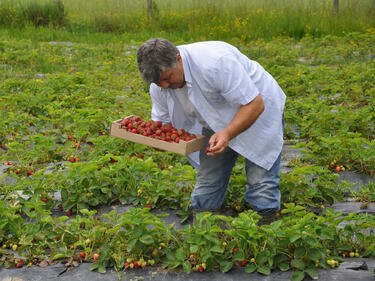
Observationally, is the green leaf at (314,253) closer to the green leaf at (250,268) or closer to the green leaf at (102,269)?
the green leaf at (250,268)

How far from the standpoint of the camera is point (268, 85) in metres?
3.44

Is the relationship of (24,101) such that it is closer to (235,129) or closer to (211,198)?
(211,198)

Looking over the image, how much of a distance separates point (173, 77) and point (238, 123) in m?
0.49

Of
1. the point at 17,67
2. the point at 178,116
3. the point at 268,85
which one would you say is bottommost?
the point at 17,67

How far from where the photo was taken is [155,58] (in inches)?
119

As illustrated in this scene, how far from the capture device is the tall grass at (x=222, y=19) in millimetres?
11664

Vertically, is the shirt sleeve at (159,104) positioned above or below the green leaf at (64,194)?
above

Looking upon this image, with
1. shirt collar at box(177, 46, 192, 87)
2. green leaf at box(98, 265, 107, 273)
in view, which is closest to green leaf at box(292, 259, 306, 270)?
green leaf at box(98, 265, 107, 273)

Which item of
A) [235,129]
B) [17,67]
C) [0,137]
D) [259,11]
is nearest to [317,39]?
[259,11]

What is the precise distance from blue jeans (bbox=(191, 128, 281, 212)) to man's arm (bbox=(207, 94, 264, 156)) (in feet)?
1.32

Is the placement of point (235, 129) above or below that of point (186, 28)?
above

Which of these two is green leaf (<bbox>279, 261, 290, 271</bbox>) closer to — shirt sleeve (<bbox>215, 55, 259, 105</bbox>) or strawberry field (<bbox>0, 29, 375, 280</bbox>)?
strawberry field (<bbox>0, 29, 375, 280</bbox>)

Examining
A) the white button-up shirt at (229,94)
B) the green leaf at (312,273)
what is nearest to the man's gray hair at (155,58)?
the white button-up shirt at (229,94)

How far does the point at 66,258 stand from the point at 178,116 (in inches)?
48.7
